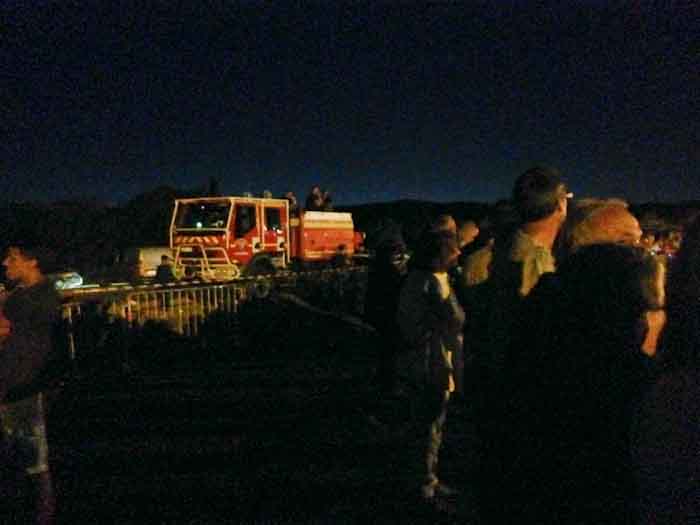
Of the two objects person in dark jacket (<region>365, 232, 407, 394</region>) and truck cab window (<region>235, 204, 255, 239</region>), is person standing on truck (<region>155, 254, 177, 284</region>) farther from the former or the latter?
person in dark jacket (<region>365, 232, 407, 394</region>)

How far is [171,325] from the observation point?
834 cm

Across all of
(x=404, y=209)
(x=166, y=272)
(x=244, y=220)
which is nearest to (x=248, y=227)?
(x=244, y=220)

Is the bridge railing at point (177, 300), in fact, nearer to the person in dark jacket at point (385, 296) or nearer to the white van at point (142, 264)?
the person in dark jacket at point (385, 296)

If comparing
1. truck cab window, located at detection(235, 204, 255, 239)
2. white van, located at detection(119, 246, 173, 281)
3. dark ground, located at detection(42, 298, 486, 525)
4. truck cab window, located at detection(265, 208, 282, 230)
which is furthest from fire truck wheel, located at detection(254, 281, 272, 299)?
white van, located at detection(119, 246, 173, 281)

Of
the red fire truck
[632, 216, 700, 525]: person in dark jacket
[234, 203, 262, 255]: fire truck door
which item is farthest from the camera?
[234, 203, 262, 255]: fire truck door

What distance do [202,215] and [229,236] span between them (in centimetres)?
107

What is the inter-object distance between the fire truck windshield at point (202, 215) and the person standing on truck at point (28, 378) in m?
11.3

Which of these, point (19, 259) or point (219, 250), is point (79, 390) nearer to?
point (19, 259)

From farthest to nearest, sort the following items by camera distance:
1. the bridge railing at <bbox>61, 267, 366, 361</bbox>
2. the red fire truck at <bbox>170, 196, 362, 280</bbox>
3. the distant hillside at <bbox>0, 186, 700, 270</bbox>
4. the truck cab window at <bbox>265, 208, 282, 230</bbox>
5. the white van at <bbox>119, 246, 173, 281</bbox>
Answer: the distant hillside at <bbox>0, 186, 700, 270</bbox>, the white van at <bbox>119, 246, 173, 281</bbox>, the truck cab window at <bbox>265, 208, 282, 230</bbox>, the red fire truck at <bbox>170, 196, 362, 280</bbox>, the bridge railing at <bbox>61, 267, 366, 361</bbox>

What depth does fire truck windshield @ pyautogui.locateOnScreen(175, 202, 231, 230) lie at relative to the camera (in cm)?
1423

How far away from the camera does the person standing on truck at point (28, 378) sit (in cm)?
281

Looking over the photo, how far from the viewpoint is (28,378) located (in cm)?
284

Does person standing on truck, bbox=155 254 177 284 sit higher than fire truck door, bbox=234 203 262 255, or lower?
lower

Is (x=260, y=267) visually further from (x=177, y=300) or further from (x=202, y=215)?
(x=177, y=300)
